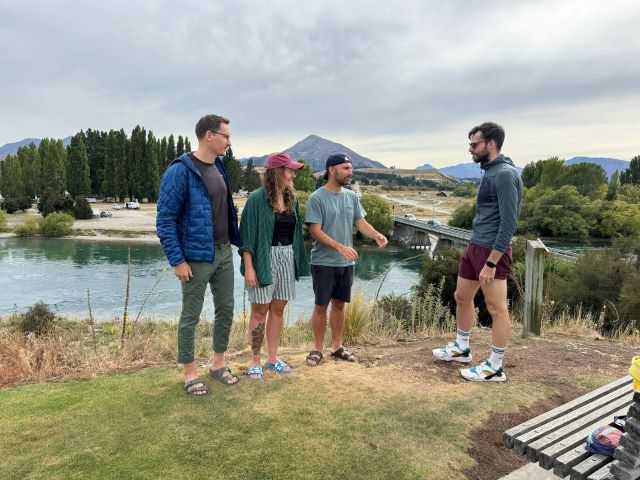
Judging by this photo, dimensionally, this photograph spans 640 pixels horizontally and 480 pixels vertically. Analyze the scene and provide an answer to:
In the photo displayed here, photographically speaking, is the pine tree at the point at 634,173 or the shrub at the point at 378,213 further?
the pine tree at the point at 634,173

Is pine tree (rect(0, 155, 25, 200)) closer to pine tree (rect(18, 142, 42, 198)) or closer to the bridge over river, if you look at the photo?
pine tree (rect(18, 142, 42, 198))

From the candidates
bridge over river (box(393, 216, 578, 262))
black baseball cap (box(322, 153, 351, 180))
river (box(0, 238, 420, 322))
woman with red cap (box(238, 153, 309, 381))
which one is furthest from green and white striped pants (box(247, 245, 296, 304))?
bridge over river (box(393, 216, 578, 262))

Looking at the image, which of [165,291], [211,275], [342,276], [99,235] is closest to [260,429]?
[211,275]

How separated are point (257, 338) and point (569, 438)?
2.23m

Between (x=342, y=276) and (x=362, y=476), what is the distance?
1.76m

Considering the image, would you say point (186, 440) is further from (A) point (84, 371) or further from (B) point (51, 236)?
(B) point (51, 236)

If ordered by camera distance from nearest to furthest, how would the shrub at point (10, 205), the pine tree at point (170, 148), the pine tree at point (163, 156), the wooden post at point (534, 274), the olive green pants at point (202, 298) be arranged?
the olive green pants at point (202, 298), the wooden post at point (534, 274), the shrub at point (10, 205), the pine tree at point (163, 156), the pine tree at point (170, 148)

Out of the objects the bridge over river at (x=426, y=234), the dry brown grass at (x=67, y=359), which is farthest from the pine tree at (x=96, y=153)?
the dry brown grass at (x=67, y=359)

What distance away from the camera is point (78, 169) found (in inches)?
2367

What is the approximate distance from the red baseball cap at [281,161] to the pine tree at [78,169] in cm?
6415

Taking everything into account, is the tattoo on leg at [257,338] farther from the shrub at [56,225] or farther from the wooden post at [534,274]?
the shrub at [56,225]

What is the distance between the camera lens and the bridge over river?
4516 centimetres

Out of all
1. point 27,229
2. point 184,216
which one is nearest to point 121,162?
point 27,229

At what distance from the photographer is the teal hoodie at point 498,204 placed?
131 inches
